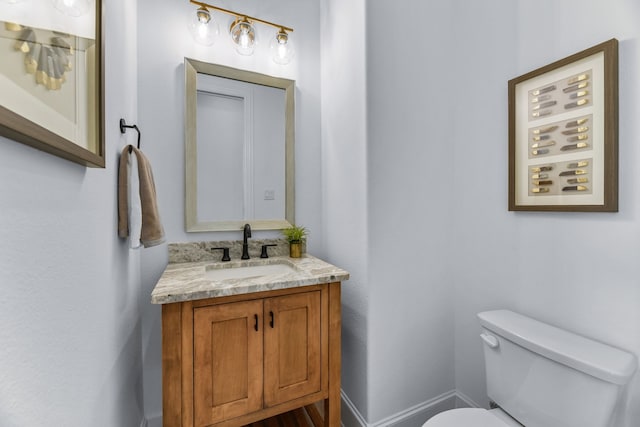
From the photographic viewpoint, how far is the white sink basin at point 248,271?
4.80 ft

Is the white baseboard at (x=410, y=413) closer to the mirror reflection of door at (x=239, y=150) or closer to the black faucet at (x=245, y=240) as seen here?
the black faucet at (x=245, y=240)

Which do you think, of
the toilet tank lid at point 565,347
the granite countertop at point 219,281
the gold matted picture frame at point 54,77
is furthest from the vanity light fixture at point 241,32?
the toilet tank lid at point 565,347

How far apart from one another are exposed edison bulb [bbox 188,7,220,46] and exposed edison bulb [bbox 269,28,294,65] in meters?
0.34

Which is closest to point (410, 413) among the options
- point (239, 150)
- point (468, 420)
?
point (468, 420)

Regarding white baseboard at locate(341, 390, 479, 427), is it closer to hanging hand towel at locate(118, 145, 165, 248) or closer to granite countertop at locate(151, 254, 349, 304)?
granite countertop at locate(151, 254, 349, 304)

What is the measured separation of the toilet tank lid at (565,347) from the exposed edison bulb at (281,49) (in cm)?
179

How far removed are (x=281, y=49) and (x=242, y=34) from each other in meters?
0.24

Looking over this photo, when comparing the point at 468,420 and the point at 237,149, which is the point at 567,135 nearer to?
the point at 468,420

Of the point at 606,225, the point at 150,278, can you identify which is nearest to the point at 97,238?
the point at 150,278

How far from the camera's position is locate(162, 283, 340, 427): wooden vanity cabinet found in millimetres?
1021

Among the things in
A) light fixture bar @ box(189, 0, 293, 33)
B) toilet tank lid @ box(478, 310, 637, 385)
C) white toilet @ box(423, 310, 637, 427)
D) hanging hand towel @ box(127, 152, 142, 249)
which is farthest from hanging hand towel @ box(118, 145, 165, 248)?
toilet tank lid @ box(478, 310, 637, 385)

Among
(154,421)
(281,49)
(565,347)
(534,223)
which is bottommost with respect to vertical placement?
(154,421)

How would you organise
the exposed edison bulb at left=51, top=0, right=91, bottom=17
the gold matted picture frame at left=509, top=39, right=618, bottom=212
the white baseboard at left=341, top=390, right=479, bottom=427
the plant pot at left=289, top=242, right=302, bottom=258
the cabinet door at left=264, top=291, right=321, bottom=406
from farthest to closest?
1. the plant pot at left=289, top=242, right=302, bottom=258
2. the white baseboard at left=341, top=390, right=479, bottom=427
3. the cabinet door at left=264, top=291, right=321, bottom=406
4. the gold matted picture frame at left=509, top=39, right=618, bottom=212
5. the exposed edison bulb at left=51, top=0, right=91, bottom=17

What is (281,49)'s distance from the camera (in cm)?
172
